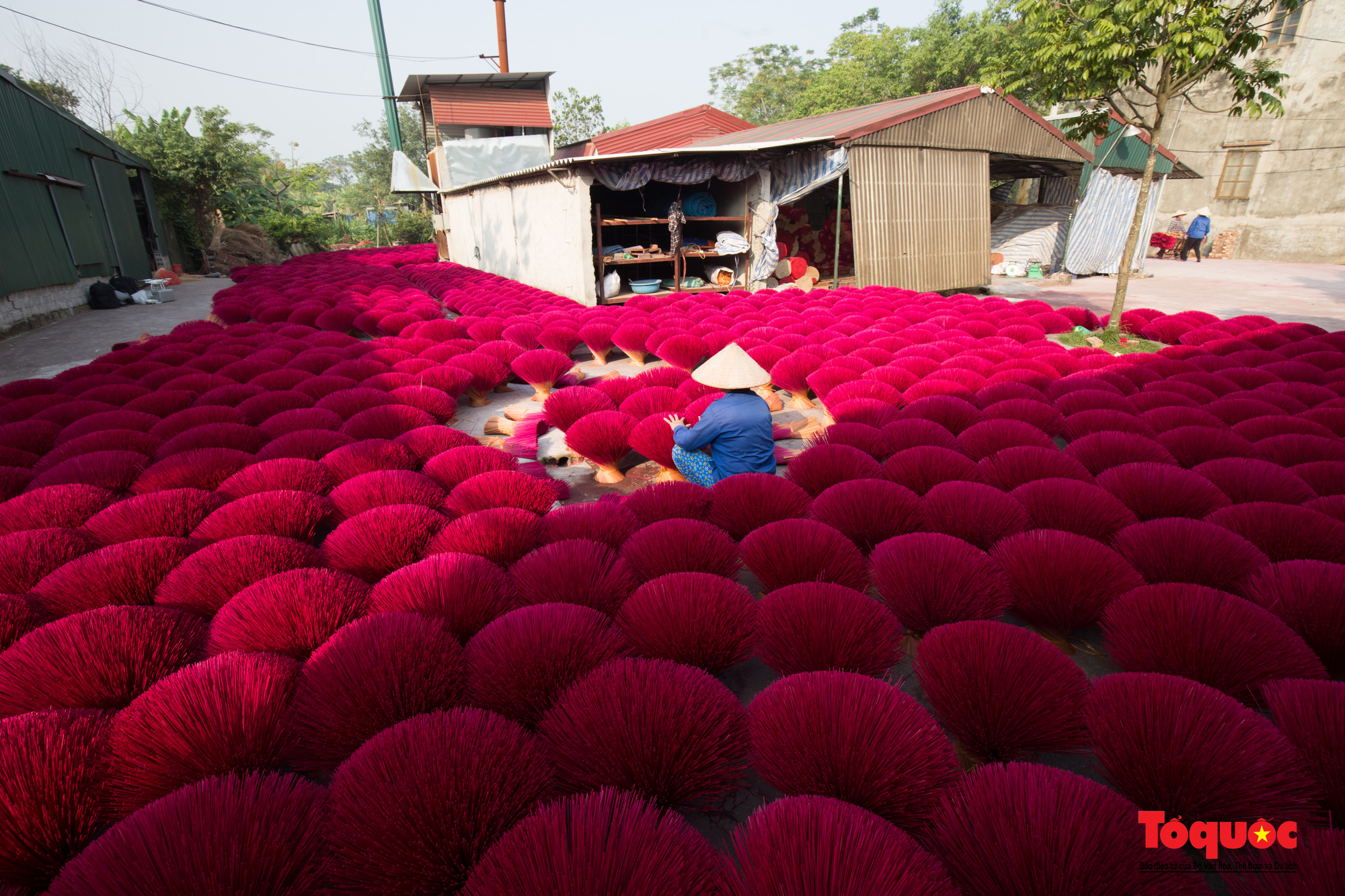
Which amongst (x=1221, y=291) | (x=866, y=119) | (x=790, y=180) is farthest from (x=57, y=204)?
(x=1221, y=291)

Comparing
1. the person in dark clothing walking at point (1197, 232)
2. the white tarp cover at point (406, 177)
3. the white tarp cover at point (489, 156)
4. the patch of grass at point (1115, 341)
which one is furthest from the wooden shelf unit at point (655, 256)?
the person in dark clothing walking at point (1197, 232)

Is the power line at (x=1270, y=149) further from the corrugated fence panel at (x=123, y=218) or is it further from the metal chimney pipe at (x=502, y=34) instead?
the corrugated fence panel at (x=123, y=218)

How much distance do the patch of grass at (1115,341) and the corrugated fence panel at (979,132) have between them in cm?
488

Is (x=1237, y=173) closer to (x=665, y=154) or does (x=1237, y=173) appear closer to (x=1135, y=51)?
(x=1135, y=51)

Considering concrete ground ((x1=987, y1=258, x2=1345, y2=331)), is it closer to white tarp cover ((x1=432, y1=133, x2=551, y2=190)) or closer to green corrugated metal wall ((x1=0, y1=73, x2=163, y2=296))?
white tarp cover ((x1=432, y1=133, x2=551, y2=190))

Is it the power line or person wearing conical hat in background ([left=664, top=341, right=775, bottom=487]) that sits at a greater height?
the power line

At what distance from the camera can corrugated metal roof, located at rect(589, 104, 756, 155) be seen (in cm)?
2128

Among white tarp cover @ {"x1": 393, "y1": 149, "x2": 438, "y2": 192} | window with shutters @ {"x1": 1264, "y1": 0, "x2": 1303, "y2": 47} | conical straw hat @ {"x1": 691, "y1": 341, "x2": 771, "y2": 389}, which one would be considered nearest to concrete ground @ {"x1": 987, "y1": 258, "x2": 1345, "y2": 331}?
window with shutters @ {"x1": 1264, "y1": 0, "x2": 1303, "y2": 47}

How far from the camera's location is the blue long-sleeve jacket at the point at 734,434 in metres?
3.27

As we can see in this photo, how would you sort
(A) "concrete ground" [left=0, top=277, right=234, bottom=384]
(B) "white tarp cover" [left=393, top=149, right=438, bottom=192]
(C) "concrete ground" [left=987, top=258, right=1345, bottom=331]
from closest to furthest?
(A) "concrete ground" [left=0, top=277, right=234, bottom=384]
(C) "concrete ground" [left=987, top=258, right=1345, bottom=331]
(B) "white tarp cover" [left=393, top=149, right=438, bottom=192]

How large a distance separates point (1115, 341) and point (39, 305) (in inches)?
650

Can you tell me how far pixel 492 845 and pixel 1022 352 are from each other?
5046 millimetres

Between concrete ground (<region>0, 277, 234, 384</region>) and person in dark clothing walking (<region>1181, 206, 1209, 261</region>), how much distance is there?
25.5 metres

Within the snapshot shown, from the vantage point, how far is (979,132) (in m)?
11.3
